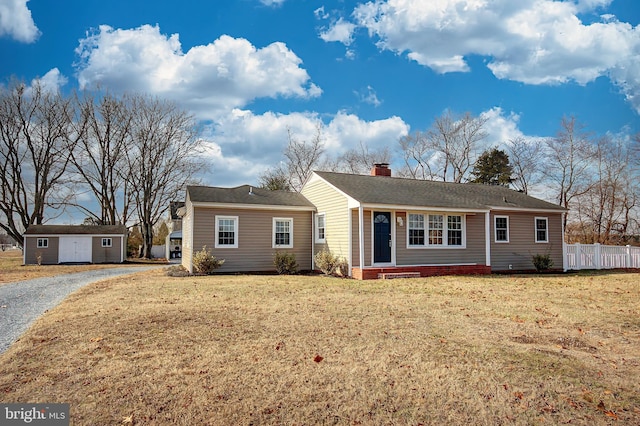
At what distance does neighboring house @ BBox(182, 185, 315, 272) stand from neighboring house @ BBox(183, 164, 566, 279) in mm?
42

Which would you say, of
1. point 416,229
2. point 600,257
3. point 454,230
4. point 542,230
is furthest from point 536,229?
point 416,229

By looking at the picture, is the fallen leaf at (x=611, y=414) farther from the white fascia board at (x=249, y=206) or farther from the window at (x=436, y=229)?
the white fascia board at (x=249, y=206)

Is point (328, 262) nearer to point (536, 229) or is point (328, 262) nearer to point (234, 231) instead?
point (234, 231)

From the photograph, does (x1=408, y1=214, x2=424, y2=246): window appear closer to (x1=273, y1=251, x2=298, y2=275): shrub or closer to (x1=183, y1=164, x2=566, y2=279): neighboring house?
(x1=183, y1=164, x2=566, y2=279): neighboring house

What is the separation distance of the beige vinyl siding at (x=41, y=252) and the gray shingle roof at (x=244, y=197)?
1613 cm

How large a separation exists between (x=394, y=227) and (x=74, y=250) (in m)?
23.3

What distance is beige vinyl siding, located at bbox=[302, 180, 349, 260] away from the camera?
16391 millimetres

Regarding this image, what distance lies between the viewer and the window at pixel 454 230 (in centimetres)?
1780

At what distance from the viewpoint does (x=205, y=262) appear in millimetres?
16547

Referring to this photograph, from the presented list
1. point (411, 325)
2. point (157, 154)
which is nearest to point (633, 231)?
point (411, 325)

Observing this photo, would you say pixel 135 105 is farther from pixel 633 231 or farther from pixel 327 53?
pixel 633 231

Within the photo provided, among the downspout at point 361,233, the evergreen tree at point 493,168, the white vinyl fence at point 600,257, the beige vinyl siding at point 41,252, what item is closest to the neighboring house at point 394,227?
the downspout at point 361,233

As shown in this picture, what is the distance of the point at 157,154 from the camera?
35594mm

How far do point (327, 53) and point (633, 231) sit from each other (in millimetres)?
25686
